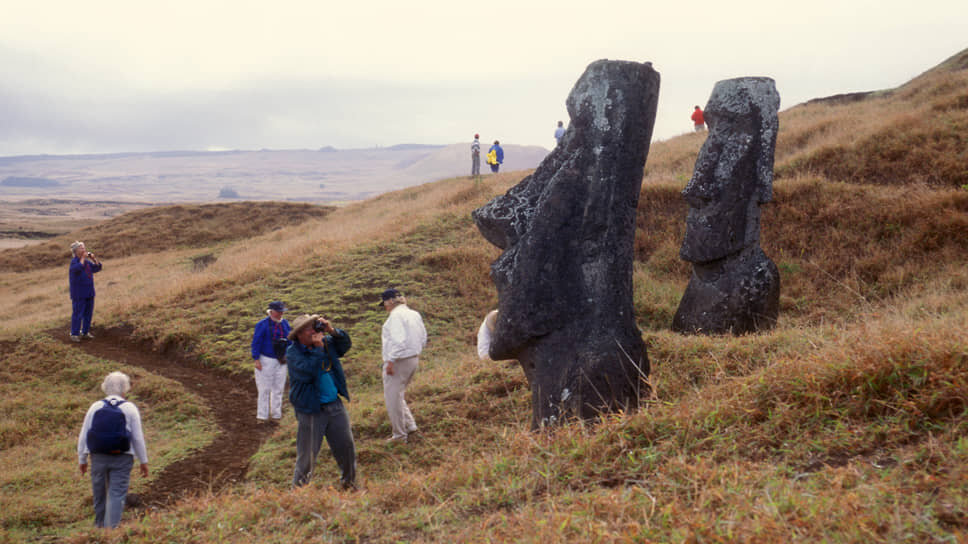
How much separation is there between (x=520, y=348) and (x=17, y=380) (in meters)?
11.1

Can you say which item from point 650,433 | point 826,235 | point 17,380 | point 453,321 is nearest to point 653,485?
point 650,433

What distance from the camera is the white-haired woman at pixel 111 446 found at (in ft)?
20.2

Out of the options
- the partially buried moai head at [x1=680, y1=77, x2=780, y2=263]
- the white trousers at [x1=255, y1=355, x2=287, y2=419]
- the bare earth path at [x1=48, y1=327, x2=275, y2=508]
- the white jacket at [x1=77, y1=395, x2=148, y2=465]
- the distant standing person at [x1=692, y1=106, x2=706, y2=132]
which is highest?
the distant standing person at [x1=692, y1=106, x2=706, y2=132]

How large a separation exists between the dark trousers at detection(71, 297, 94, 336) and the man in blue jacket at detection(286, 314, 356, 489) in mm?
10526

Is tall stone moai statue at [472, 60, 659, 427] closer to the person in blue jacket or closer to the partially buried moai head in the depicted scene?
the partially buried moai head

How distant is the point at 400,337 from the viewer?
7.68m

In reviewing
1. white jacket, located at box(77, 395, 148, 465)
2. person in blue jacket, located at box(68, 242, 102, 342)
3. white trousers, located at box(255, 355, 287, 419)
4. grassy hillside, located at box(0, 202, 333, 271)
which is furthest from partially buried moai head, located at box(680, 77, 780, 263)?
grassy hillside, located at box(0, 202, 333, 271)

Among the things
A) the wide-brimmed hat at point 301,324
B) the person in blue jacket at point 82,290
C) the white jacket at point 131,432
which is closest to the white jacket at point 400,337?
the wide-brimmed hat at point 301,324

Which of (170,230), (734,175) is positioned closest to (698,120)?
(734,175)

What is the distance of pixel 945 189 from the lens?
13.6 m

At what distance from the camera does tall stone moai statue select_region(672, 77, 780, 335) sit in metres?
9.76

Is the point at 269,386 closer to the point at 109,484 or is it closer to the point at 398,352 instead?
the point at 398,352

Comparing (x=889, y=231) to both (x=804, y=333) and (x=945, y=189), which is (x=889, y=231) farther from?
(x=804, y=333)

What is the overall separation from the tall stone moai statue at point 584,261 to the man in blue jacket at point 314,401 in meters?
1.78
